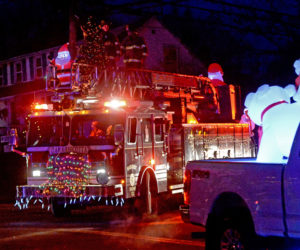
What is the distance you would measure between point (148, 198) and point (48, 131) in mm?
2719

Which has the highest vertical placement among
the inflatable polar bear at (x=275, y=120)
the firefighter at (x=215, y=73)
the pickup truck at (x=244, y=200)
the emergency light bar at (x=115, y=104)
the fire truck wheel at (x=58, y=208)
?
the firefighter at (x=215, y=73)

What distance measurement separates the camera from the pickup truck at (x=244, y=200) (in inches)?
235

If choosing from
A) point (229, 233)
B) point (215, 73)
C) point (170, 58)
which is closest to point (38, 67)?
point (170, 58)

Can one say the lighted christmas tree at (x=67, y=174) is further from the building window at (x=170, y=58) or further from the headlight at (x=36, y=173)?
the building window at (x=170, y=58)

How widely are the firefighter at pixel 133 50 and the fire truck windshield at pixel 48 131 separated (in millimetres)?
3028

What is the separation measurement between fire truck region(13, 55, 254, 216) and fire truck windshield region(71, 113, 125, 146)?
0.02m

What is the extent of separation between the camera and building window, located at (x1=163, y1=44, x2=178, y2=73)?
107 ft

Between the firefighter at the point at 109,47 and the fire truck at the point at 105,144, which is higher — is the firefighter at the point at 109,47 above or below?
above

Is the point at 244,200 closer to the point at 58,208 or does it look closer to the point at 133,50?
the point at 58,208

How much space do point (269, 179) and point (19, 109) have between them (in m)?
30.3

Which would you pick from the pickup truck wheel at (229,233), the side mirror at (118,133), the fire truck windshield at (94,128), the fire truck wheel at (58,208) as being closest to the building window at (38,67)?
the fire truck wheel at (58,208)

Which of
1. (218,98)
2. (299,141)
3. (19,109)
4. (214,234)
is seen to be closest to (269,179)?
(299,141)

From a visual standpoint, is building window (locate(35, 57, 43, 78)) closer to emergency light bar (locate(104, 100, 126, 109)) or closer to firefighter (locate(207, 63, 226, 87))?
firefighter (locate(207, 63, 226, 87))

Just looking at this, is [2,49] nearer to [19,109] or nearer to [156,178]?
[19,109]
